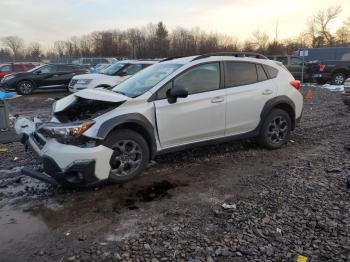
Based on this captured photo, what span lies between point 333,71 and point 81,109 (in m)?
18.2

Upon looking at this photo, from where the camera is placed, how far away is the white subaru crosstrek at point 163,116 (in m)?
4.31

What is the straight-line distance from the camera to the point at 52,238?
3443mm

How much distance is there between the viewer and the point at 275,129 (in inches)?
250

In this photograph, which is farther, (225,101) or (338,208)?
(225,101)

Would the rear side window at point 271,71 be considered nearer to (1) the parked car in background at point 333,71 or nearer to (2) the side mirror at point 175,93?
(2) the side mirror at point 175,93

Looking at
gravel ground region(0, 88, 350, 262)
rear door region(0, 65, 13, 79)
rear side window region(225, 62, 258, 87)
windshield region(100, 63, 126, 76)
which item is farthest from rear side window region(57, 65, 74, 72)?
rear side window region(225, 62, 258, 87)

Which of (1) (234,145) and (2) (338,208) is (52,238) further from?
(1) (234,145)

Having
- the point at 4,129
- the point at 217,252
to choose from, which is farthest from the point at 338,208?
the point at 4,129

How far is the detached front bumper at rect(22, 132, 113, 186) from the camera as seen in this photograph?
4188 mm

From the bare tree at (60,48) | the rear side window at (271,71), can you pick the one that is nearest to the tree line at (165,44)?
the bare tree at (60,48)

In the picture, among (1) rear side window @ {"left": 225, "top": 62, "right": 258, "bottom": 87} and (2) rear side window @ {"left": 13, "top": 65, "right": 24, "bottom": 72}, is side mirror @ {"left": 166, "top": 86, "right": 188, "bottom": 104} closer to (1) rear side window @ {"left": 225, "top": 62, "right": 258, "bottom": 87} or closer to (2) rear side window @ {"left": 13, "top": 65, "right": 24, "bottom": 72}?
(1) rear side window @ {"left": 225, "top": 62, "right": 258, "bottom": 87}

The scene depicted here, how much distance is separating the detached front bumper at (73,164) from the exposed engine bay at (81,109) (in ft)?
2.50

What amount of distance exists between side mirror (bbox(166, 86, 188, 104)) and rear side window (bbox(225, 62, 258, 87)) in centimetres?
105

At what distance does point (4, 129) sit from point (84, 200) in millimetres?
5434
